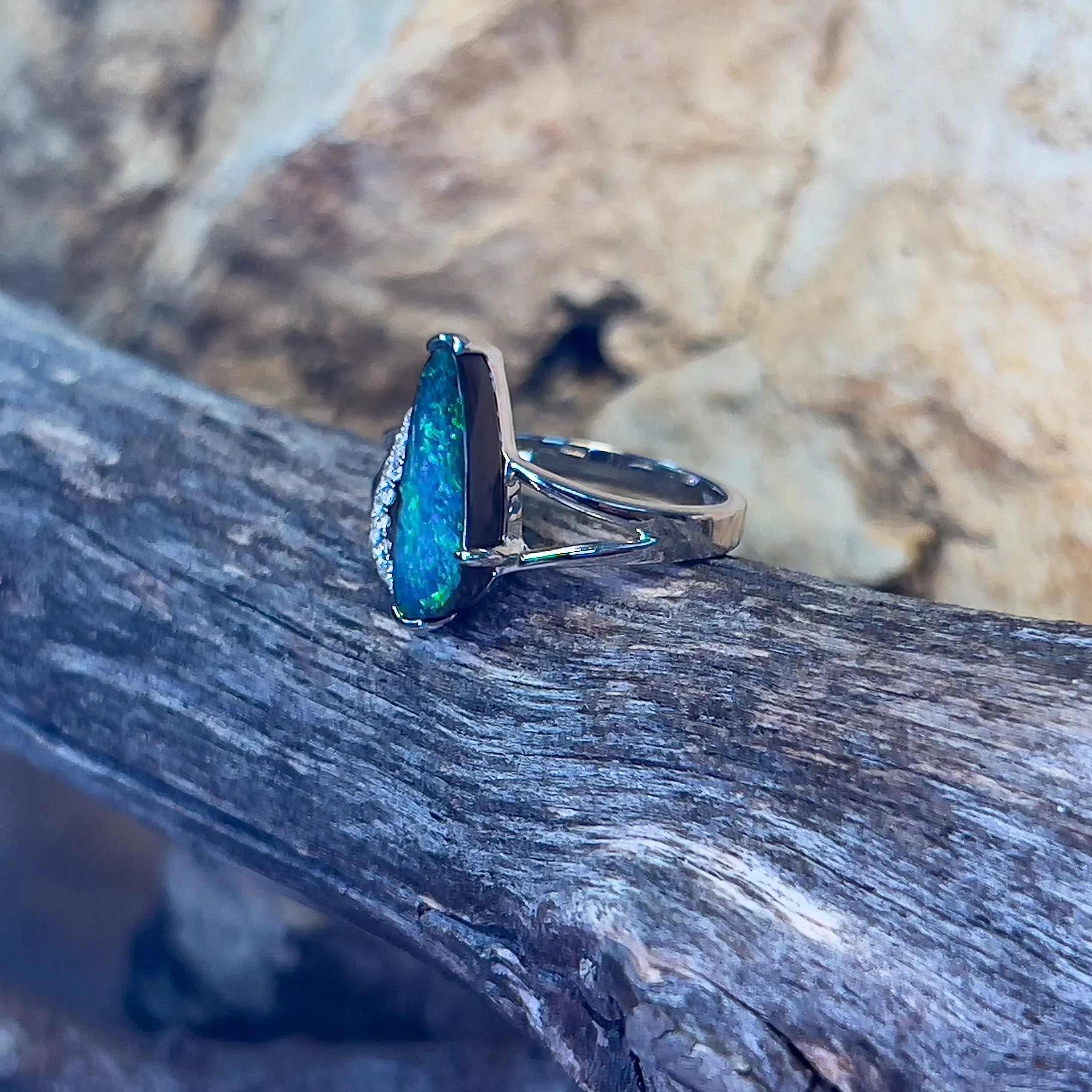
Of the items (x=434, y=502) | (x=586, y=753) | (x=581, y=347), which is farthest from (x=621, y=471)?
(x=586, y=753)

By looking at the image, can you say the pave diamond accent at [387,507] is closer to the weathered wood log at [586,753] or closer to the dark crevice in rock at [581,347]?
the weathered wood log at [586,753]

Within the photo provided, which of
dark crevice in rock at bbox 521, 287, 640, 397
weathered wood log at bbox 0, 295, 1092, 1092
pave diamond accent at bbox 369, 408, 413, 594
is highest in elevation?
dark crevice in rock at bbox 521, 287, 640, 397

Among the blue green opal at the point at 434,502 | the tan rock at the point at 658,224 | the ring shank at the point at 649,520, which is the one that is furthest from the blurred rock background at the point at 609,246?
the blue green opal at the point at 434,502

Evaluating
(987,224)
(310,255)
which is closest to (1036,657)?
(987,224)

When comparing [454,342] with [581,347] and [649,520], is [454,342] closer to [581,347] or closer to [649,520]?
[649,520]

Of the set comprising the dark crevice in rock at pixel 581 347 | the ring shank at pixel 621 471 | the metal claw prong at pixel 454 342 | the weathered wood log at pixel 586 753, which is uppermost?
the dark crevice in rock at pixel 581 347

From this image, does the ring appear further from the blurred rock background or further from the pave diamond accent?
the blurred rock background

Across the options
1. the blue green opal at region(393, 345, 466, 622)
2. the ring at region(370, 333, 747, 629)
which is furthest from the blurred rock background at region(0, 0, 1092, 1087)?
the blue green opal at region(393, 345, 466, 622)
